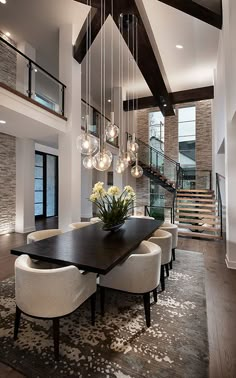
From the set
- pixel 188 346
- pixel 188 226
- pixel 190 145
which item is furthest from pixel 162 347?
pixel 190 145

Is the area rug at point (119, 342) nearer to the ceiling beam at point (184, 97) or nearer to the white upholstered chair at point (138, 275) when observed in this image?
the white upholstered chair at point (138, 275)

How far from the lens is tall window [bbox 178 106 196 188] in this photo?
10055mm

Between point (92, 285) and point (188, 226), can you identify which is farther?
point (188, 226)

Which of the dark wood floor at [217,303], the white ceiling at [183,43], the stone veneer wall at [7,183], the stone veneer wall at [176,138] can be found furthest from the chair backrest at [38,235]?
the stone veneer wall at [176,138]

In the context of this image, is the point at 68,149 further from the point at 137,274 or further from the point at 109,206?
the point at 137,274

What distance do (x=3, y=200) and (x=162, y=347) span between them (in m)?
5.75

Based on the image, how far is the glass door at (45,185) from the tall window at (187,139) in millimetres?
6165

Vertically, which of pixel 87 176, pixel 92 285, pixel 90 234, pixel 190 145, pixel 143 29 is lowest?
pixel 92 285

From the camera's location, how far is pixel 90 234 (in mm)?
3055

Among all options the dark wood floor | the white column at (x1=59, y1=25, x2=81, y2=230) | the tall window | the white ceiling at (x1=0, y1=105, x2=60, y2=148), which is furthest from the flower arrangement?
the tall window

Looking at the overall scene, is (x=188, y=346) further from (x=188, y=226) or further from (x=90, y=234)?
(x=188, y=226)

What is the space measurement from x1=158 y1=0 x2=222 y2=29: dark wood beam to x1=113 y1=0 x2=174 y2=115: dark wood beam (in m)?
0.63

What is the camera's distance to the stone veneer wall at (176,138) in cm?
967

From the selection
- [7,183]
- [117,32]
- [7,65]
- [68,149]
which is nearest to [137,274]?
[68,149]
